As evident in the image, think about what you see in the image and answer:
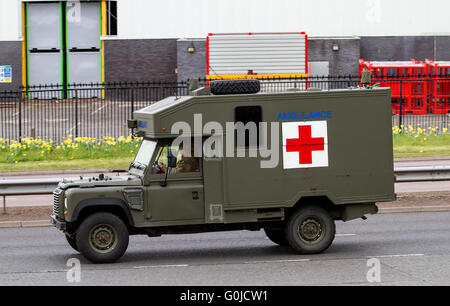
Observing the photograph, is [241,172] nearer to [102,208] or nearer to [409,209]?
[102,208]

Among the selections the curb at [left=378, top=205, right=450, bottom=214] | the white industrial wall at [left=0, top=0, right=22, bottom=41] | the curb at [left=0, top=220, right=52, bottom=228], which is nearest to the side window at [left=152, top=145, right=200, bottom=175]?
the curb at [left=0, top=220, right=52, bottom=228]

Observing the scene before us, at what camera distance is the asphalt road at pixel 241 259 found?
1108 cm

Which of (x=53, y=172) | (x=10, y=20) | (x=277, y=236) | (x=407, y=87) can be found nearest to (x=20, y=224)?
(x=277, y=236)

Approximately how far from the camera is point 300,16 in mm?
46188

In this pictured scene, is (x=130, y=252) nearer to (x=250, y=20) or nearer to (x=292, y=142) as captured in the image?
(x=292, y=142)

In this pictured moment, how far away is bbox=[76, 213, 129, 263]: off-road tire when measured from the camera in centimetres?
1225

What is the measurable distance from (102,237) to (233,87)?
9.39 ft

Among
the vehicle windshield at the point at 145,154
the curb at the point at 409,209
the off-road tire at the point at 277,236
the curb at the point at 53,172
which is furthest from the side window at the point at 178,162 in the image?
the curb at the point at 53,172

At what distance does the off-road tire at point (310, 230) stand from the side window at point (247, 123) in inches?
50.7

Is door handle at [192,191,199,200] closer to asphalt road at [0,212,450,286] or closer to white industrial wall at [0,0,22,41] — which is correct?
asphalt road at [0,212,450,286]

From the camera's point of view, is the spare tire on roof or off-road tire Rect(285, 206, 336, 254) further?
off-road tire Rect(285, 206, 336, 254)

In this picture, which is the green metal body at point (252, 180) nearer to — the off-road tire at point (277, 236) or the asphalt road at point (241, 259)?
the asphalt road at point (241, 259)

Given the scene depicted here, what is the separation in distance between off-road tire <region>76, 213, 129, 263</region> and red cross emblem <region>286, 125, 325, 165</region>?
2.69m

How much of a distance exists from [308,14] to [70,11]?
12979 millimetres
